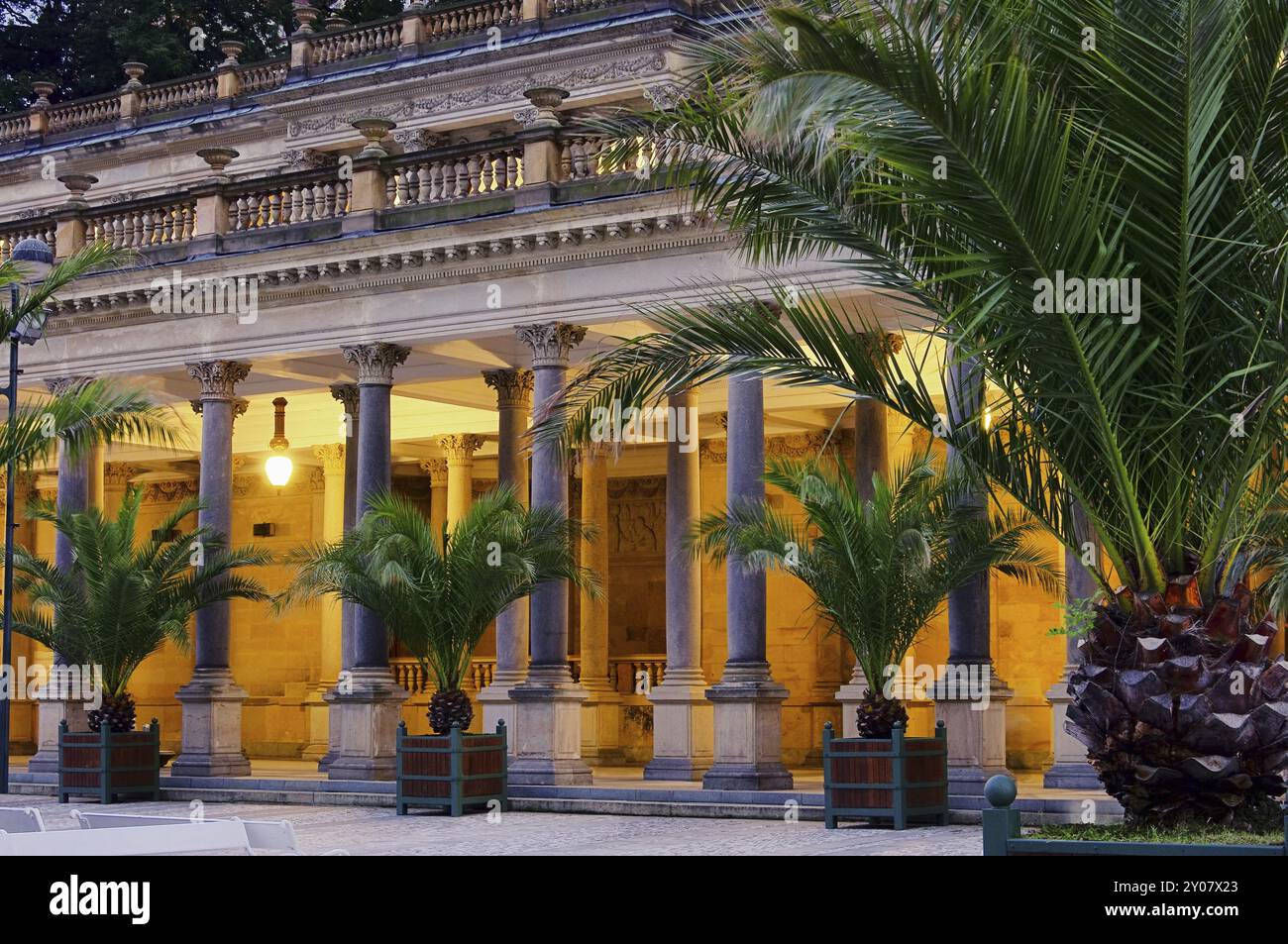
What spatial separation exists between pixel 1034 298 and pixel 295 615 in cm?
2944

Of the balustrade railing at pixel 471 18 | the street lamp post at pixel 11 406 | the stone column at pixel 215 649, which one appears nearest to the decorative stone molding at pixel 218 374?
the stone column at pixel 215 649

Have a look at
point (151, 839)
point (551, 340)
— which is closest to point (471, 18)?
point (551, 340)

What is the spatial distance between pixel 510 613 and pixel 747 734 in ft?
Answer: 16.0

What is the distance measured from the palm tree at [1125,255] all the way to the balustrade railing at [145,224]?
771 inches

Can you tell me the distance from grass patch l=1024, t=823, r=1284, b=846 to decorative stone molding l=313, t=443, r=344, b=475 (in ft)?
85.6

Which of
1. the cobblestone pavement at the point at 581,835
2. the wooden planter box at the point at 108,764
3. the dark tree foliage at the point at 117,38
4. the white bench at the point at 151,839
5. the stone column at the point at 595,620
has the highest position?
the dark tree foliage at the point at 117,38

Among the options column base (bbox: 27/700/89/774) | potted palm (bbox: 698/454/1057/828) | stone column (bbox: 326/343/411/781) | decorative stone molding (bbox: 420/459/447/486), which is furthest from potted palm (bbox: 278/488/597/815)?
decorative stone molding (bbox: 420/459/447/486)

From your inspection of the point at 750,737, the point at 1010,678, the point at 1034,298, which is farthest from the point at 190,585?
the point at 1034,298

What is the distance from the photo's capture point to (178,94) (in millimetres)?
38594

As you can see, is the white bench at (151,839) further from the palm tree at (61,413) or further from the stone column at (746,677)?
the stone column at (746,677)

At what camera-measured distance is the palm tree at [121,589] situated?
2764 centimetres

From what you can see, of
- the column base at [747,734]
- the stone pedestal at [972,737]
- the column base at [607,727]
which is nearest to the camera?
the stone pedestal at [972,737]

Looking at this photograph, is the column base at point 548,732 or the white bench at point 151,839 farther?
the column base at point 548,732
